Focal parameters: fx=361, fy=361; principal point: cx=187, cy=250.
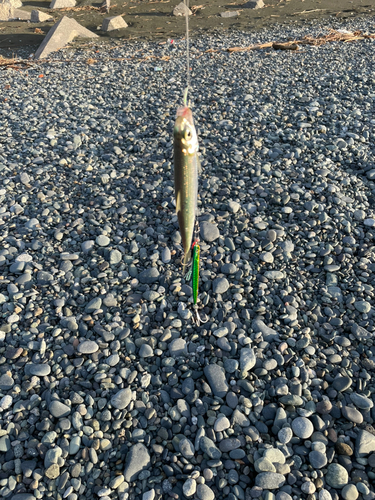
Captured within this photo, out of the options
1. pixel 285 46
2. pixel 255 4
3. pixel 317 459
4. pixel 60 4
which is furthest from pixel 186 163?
pixel 60 4

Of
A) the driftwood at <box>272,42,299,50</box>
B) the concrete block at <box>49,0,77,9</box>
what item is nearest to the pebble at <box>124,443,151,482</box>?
the driftwood at <box>272,42,299,50</box>

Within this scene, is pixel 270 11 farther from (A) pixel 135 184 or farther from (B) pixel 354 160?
(A) pixel 135 184

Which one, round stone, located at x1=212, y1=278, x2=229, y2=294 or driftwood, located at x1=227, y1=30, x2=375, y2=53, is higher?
driftwood, located at x1=227, y1=30, x2=375, y2=53

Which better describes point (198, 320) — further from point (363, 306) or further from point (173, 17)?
point (173, 17)

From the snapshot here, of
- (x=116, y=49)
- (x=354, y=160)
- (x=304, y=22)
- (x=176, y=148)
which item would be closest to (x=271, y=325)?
Result: (x=176, y=148)

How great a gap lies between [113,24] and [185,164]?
16.8 meters

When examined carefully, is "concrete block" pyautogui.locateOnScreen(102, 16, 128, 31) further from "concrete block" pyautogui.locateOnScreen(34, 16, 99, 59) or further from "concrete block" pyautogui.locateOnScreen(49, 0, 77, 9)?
"concrete block" pyautogui.locateOnScreen(49, 0, 77, 9)

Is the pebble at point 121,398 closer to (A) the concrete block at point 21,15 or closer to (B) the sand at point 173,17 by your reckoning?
(B) the sand at point 173,17

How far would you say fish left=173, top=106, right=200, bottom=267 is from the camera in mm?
2240

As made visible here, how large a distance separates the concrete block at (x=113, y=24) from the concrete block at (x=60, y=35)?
0.91 m

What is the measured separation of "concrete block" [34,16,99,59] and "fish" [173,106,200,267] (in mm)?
13569

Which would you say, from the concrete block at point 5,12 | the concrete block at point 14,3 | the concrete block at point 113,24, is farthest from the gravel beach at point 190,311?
the concrete block at point 14,3

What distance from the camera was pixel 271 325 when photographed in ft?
13.3

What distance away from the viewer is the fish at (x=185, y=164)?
2240mm
